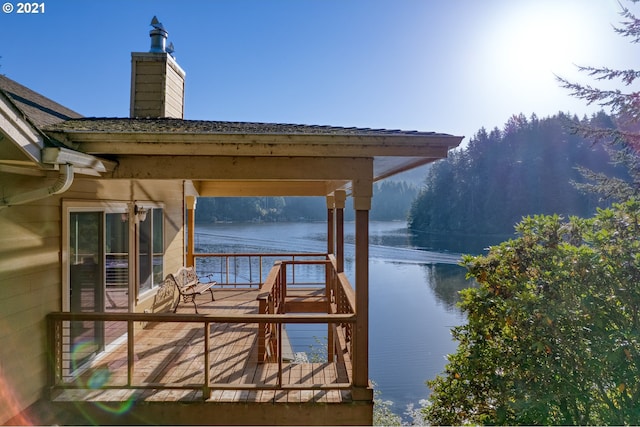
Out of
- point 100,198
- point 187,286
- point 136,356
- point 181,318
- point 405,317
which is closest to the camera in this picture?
point 181,318

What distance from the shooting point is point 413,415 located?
12.7 m

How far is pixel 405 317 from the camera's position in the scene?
66.0ft

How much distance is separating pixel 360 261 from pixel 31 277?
9.64 ft

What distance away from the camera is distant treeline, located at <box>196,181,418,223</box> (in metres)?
51.7

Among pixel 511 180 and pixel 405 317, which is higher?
pixel 511 180

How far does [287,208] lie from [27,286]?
209ft

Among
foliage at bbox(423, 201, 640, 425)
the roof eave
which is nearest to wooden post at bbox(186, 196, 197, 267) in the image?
the roof eave

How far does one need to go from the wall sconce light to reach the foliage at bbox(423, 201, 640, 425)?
14.5ft

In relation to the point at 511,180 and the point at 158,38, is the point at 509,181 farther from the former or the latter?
the point at 158,38

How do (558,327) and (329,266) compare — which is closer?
(558,327)

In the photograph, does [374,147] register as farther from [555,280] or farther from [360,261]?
[555,280]

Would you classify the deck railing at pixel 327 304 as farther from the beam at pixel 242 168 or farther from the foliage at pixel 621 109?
the foliage at pixel 621 109

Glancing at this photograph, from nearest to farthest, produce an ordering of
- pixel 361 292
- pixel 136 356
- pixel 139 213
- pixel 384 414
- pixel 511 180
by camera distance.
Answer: pixel 361 292, pixel 136 356, pixel 139 213, pixel 384 414, pixel 511 180

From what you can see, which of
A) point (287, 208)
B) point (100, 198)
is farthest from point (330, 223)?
point (287, 208)
